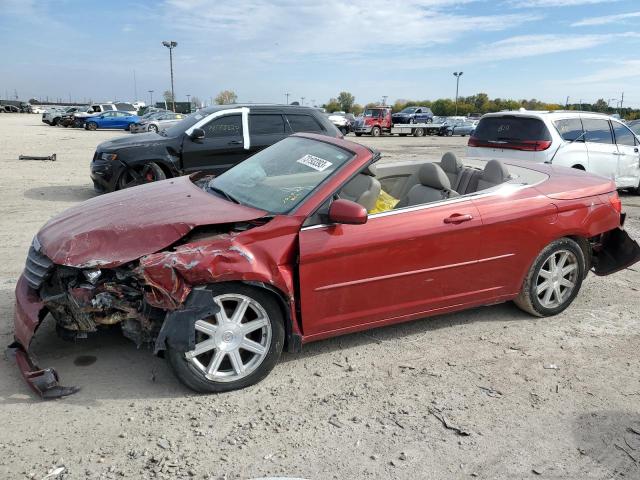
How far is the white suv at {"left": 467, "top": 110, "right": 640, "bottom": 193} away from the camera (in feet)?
28.3

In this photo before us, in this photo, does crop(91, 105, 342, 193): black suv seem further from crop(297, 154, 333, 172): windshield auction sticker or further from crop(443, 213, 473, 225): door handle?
crop(443, 213, 473, 225): door handle

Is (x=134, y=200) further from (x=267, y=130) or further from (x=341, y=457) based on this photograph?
(x=267, y=130)

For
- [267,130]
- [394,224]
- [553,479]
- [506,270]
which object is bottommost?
[553,479]

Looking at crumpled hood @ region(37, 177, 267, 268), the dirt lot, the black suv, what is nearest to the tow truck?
Answer: the black suv

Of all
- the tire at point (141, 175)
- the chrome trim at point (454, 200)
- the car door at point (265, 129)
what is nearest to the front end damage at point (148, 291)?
the chrome trim at point (454, 200)

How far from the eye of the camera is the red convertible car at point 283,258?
10.6 ft

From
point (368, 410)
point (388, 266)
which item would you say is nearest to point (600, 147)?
point (388, 266)

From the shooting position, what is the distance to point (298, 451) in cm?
280

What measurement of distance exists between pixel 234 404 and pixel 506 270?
239 centimetres

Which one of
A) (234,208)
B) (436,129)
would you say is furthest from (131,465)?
(436,129)

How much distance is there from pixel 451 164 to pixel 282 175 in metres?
1.86

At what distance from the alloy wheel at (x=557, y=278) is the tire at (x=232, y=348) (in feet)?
7.93

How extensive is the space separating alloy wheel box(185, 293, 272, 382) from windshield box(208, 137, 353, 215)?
68 centimetres

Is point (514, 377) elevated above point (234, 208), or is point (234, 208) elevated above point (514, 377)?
point (234, 208)
